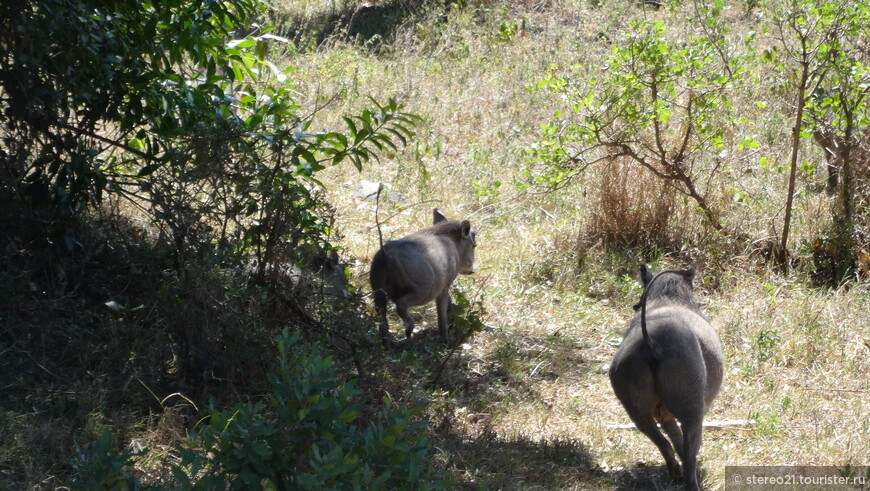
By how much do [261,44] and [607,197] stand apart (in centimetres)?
455

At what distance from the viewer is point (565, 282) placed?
8.71 metres

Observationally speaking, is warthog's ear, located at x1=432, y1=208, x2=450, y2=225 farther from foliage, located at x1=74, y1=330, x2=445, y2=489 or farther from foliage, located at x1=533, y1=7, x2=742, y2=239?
foliage, located at x1=74, y1=330, x2=445, y2=489

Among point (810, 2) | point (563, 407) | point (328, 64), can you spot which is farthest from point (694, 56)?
point (328, 64)

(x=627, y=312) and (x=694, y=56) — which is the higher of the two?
(x=694, y=56)

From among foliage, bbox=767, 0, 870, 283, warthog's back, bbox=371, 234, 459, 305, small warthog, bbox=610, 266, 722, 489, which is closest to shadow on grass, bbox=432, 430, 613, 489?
small warthog, bbox=610, 266, 722, 489

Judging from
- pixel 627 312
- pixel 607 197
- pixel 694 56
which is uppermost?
pixel 694 56

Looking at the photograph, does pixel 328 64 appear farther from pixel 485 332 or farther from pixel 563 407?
pixel 563 407

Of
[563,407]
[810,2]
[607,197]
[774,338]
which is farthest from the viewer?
[607,197]

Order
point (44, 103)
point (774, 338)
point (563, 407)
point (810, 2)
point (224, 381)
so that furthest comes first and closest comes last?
point (810, 2)
point (774, 338)
point (563, 407)
point (224, 381)
point (44, 103)

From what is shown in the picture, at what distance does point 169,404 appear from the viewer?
4.97m

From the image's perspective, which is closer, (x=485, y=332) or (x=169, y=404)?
(x=169, y=404)

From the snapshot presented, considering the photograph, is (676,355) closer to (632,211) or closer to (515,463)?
(515,463)

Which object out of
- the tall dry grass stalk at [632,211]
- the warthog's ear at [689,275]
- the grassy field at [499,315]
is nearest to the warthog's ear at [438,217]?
the grassy field at [499,315]

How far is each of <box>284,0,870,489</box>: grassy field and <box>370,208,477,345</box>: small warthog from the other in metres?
0.32
